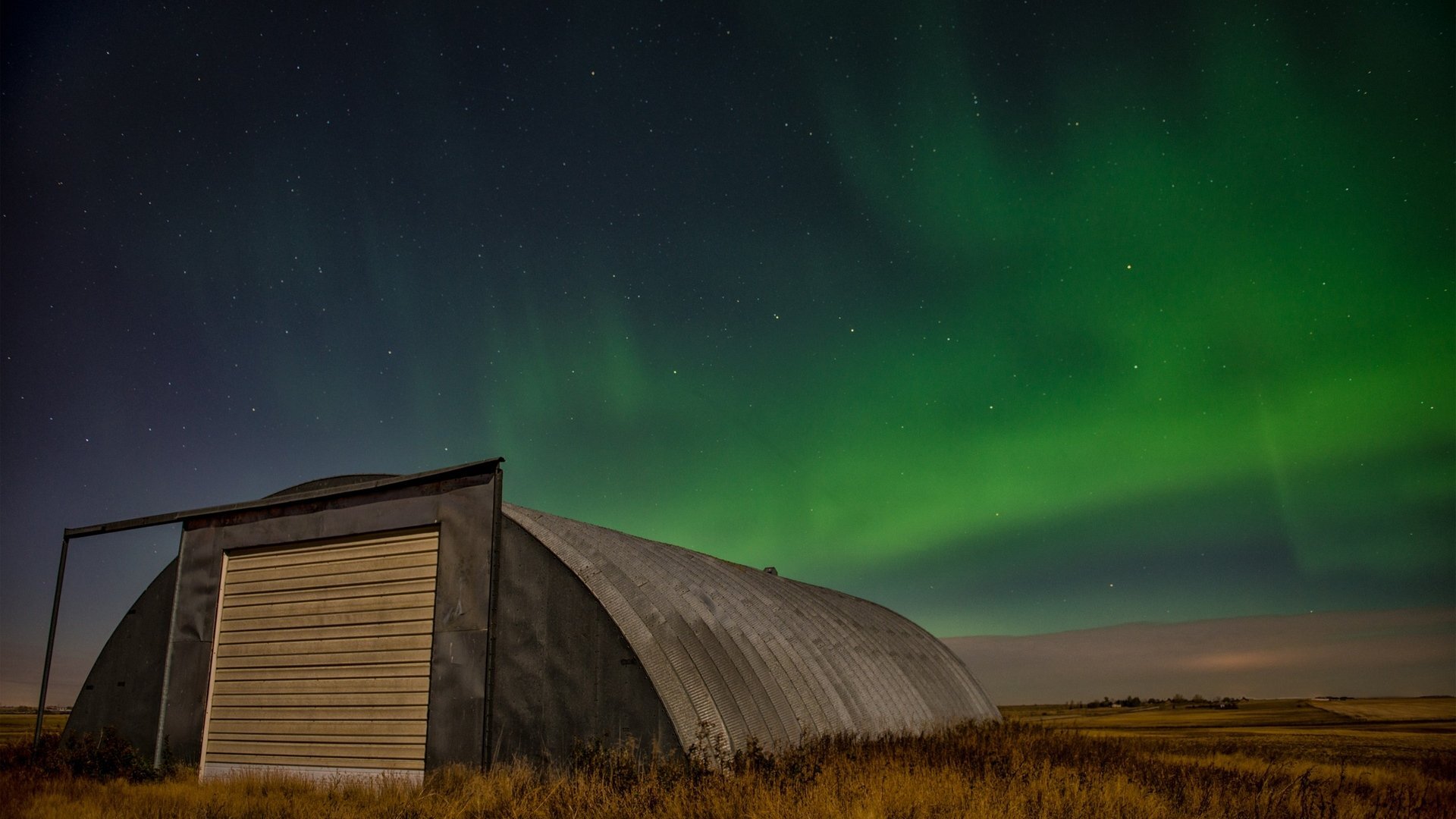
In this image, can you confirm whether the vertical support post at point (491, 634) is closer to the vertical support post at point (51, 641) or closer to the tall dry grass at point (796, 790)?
the tall dry grass at point (796, 790)

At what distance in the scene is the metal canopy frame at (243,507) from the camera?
1377cm

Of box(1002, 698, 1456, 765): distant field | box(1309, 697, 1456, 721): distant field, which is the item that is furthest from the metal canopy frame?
box(1309, 697, 1456, 721): distant field

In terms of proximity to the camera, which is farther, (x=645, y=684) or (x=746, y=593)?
(x=746, y=593)

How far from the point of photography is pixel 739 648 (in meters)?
14.1

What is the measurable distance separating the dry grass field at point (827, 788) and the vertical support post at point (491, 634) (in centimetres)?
43

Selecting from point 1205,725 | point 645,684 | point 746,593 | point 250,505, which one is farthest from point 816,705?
point 1205,725

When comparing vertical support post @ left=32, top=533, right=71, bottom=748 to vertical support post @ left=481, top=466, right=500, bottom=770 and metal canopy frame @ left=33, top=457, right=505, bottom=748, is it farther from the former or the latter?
vertical support post @ left=481, top=466, right=500, bottom=770

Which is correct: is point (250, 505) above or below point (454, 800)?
above

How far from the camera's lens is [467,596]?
43.1 feet

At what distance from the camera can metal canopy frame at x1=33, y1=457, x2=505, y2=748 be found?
542 inches

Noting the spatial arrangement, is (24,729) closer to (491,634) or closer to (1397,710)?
(491,634)

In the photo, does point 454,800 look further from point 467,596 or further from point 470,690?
point 467,596

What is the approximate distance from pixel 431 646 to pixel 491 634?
131 centimetres

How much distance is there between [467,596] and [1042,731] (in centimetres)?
1536
